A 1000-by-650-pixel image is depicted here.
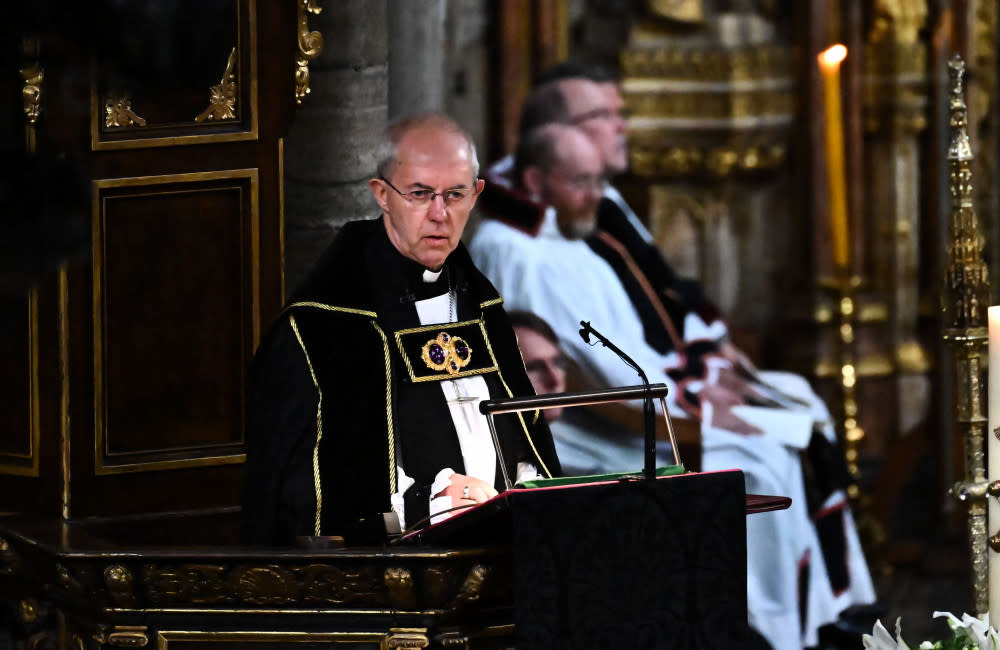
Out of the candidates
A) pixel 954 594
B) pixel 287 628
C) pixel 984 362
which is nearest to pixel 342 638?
pixel 287 628

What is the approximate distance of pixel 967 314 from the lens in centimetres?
404

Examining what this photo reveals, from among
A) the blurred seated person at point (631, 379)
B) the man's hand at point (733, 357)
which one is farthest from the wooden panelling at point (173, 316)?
the man's hand at point (733, 357)

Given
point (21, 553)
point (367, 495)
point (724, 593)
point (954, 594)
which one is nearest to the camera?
point (724, 593)

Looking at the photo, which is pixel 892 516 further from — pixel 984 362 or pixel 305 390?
pixel 305 390

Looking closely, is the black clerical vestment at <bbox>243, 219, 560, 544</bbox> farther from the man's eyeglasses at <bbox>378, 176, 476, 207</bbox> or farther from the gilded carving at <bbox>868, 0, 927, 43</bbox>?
the gilded carving at <bbox>868, 0, 927, 43</bbox>

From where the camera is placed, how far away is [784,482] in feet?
21.3

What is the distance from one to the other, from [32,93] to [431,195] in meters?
1.06

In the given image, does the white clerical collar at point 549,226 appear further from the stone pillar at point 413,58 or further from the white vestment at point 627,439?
the stone pillar at point 413,58

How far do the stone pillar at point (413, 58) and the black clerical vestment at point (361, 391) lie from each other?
2.00m

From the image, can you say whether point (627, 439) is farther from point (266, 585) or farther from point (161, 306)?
point (266, 585)

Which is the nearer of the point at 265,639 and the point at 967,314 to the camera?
the point at 265,639

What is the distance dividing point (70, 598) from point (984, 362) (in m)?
5.91

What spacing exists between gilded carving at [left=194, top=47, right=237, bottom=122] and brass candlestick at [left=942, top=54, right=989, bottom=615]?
1.87 m

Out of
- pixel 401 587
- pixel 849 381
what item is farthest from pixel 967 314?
pixel 849 381
